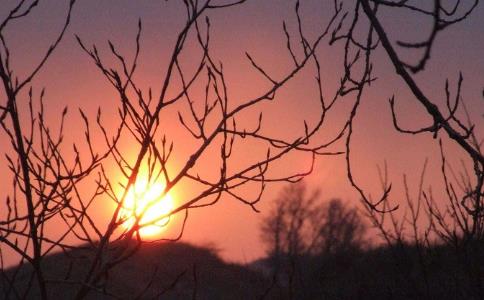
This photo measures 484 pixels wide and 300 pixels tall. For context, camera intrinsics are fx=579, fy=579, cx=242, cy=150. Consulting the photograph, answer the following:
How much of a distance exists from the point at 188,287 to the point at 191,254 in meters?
4.65

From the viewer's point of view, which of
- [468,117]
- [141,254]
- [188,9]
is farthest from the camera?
[141,254]

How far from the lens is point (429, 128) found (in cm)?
196

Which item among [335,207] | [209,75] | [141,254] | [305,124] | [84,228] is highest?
[335,207]

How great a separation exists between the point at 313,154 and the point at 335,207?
3850cm

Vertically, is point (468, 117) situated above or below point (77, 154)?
above

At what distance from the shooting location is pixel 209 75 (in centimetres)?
331

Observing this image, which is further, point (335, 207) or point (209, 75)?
point (335, 207)

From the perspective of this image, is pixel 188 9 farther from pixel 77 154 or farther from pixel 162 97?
pixel 77 154

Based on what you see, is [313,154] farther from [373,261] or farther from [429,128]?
[373,261]

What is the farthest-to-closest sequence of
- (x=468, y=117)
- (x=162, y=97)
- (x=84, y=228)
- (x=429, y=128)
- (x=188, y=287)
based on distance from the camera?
(x=188, y=287)
(x=468, y=117)
(x=84, y=228)
(x=162, y=97)
(x=429, y=128)

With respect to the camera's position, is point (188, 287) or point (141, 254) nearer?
point (188, 287)

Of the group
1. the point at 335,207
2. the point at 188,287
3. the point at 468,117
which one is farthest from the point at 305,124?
the point at 335,207

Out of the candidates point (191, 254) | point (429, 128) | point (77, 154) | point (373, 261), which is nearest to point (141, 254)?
point (191, 254)

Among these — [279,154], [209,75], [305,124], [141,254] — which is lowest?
[279,154]
